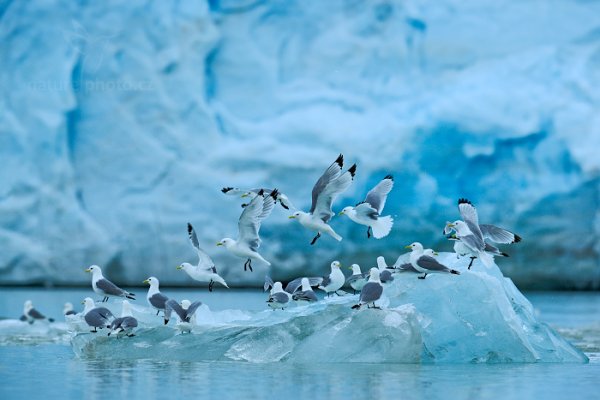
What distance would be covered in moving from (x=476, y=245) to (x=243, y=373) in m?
2.13

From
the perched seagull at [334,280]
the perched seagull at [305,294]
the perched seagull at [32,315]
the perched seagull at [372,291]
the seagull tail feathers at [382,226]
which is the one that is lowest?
the perched seagull at [32,315]

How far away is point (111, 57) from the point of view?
18.8 m

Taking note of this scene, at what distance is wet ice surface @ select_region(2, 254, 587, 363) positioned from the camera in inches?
315

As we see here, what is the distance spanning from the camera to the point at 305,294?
29.6 feet

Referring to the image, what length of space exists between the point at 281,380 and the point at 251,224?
7.51 ft

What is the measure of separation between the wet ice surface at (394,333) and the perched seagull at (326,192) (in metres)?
0.78

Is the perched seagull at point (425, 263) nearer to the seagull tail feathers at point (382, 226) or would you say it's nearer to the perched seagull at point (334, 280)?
the seagull tail feathers at point (382, 226)

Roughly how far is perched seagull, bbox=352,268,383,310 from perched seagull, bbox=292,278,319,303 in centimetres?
114

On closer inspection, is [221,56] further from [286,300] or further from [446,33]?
[286,300]

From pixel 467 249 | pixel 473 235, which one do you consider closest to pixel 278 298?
pixel 467 249

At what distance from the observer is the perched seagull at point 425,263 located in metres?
8.05

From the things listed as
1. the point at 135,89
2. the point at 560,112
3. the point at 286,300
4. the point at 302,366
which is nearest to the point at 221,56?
the point at 135,89

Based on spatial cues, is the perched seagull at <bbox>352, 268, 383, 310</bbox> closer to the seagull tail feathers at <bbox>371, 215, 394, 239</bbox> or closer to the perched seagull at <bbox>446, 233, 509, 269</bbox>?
the perched seagull at <bbox>446, 233, 509, 269</bbox>

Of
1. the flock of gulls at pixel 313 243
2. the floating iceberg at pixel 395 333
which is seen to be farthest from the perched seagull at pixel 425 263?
the floating iceberg at pixel 395 333
